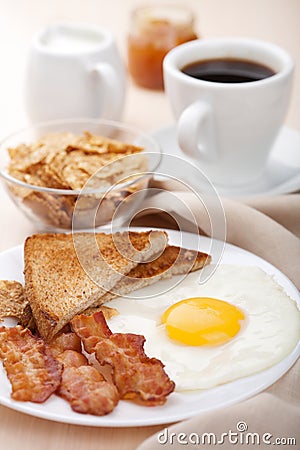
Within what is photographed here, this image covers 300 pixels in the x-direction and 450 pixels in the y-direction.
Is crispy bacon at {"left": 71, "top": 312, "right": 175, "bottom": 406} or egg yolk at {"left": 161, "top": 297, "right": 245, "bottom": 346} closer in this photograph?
crispy bacon at {"left": 71, "top": 312, "right": 175, "bottom": 406}

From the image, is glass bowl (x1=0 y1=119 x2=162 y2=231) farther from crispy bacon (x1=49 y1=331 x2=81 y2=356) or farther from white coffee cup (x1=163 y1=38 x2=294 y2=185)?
crispy bacon (x1=49 y1=331 x2=81 y2=356)

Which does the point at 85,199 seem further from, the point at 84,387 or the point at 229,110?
the point at 84,387

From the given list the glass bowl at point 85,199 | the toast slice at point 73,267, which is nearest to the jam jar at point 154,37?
the glass bowl at point 85,199

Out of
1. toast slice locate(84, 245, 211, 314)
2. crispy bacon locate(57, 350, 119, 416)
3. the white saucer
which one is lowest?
the white saucer

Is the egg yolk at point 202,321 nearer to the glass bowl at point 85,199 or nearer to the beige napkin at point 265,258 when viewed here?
the beige napkin at point 265,258

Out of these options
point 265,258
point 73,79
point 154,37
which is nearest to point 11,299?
point 265,258

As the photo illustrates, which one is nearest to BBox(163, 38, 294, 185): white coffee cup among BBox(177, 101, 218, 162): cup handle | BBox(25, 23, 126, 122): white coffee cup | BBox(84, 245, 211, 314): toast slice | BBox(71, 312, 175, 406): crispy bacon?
BBox(177, 101, 218, 162): cup handle
